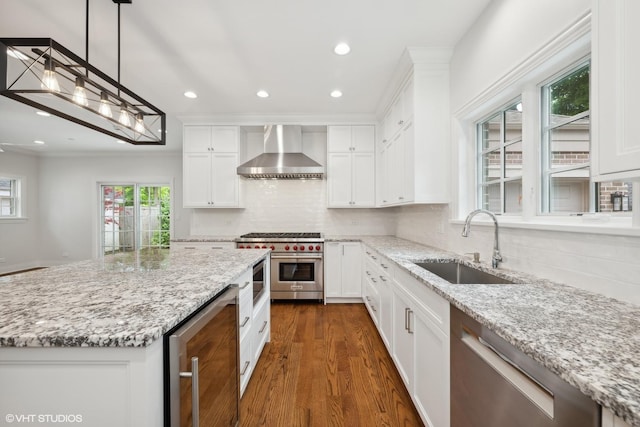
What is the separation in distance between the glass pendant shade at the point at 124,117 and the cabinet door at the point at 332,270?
8.46 feet

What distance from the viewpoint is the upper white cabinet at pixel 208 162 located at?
4.00 metres

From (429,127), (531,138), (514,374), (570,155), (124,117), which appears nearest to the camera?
(514,374)

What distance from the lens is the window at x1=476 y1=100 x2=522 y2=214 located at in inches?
74.2

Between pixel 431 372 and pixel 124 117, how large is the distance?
2571 mm

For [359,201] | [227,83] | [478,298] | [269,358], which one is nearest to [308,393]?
[269,358]

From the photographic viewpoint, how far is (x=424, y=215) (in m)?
3.03

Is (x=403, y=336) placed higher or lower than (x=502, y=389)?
lower

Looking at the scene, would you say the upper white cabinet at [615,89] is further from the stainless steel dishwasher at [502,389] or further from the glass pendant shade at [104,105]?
the glass pendant shade at [104,105]

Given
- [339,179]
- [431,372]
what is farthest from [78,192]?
[431,372]

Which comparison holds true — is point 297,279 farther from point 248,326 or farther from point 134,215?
point 134,215

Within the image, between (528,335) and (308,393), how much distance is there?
5.30 ft

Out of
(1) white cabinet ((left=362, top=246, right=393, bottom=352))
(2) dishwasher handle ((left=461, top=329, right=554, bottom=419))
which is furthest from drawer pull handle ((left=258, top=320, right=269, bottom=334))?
(2) dishwasher handle ((left=461, top=329, right=554, bottom=419))

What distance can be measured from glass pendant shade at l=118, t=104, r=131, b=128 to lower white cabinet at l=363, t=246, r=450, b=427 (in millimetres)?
2272

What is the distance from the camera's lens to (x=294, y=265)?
3.75 m
